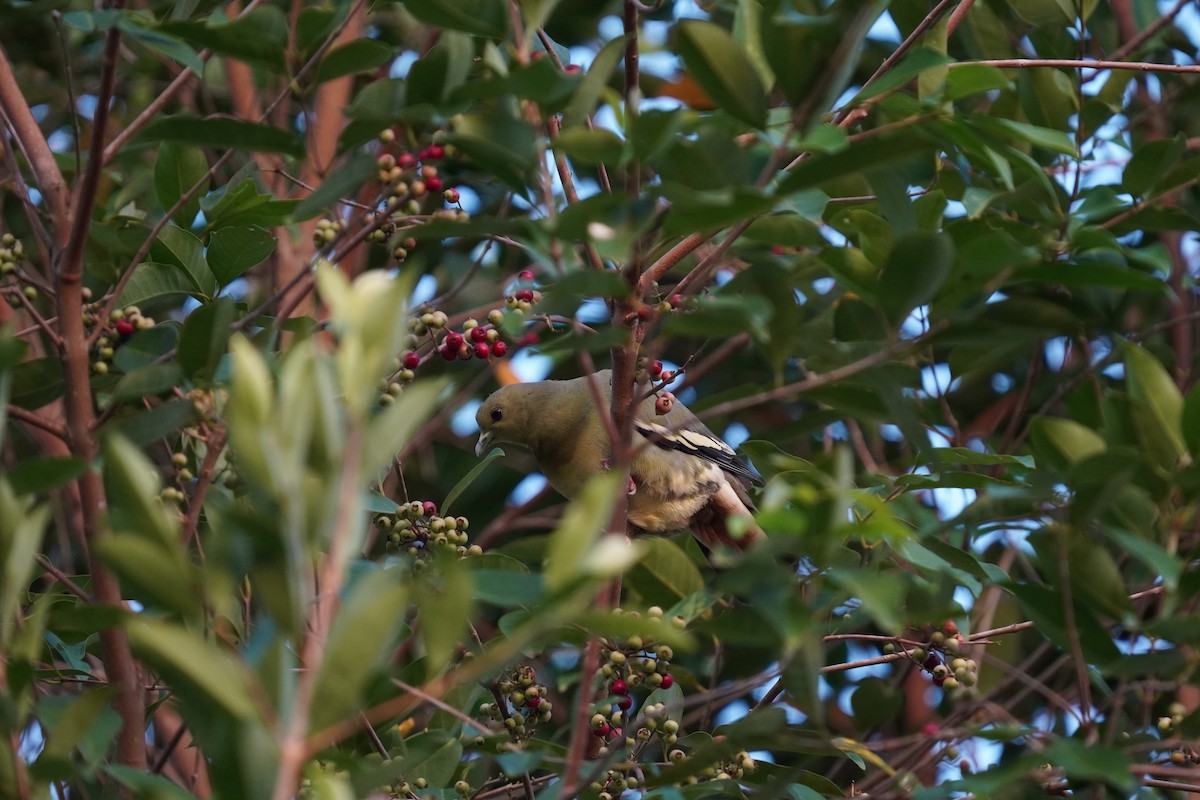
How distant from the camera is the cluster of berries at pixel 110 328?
10.1ft

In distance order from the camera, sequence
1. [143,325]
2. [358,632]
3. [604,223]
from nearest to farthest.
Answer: [358,632] → [604,223] → [143,325]

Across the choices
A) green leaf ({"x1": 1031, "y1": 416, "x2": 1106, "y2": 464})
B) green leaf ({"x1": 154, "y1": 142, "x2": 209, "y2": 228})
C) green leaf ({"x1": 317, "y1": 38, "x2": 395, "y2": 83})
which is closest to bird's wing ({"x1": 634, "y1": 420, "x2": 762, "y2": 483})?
green leaf ({"x1": 154, "y1": 142, "x2": 209, "y2": 228})

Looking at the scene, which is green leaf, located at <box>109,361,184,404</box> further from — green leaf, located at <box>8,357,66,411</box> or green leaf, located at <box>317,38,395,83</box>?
green leaf, located at <box>8,357,66,411</box>

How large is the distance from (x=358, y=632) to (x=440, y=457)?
465 centimetres

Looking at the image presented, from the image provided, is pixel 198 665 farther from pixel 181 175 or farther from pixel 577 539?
pixel 181 175

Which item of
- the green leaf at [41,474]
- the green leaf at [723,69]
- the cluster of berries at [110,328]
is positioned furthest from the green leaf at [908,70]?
the cluster of berries at [110,328]

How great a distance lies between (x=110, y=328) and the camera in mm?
3090

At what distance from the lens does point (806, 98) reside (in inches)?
84.4

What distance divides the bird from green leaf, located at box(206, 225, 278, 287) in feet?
8.16

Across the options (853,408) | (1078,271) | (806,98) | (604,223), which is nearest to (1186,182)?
(1078,271)

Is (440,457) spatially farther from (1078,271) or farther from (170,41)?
(1078,271)

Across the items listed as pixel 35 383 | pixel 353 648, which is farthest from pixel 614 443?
pixel 35 383

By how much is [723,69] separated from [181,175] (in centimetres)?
193

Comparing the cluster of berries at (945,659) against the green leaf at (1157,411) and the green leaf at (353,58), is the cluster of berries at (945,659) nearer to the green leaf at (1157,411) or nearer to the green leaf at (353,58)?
the green leaf at (1157,411)
